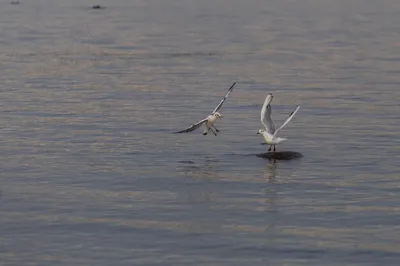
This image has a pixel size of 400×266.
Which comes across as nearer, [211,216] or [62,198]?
[211,216]

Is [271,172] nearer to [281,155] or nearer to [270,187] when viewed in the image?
[270,187]

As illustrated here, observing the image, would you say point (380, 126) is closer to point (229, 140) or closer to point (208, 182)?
point (229, 140)

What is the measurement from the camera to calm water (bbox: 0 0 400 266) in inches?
656

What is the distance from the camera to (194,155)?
80.1ft

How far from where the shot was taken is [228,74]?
133ft

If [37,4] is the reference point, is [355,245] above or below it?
above

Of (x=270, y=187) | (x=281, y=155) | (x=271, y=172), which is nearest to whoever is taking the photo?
(x=270, y=187)

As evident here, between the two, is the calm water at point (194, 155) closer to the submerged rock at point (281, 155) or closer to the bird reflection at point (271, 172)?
the bird reflection at point (271, 172)

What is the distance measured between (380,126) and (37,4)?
63.9 meters

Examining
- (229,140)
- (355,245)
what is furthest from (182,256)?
(229,140)

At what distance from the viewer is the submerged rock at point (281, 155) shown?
23.9m

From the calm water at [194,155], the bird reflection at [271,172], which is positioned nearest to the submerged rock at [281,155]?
the bird reflection at [271,172]

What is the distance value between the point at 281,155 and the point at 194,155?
75.3 inches

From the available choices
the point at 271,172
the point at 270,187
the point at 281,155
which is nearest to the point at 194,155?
the point at 281,155
